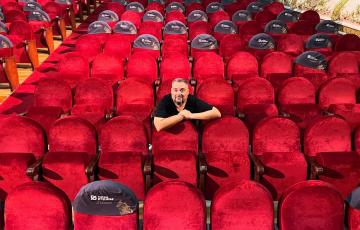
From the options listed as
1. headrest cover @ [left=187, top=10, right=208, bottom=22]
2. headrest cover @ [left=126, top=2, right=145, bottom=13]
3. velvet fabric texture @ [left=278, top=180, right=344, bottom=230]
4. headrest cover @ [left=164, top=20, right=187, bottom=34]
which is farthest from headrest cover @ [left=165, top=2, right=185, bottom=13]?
velvet fabric texture @ [left=278, top=180, right=344, bottom=230]

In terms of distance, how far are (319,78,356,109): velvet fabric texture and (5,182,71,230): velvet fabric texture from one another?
964 mm

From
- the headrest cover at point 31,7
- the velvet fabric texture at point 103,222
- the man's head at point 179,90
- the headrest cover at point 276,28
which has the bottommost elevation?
the headrest cover at point 31,7

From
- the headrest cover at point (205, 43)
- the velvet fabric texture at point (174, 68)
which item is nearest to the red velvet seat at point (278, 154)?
the velvet fabric texture at point (174, 68)

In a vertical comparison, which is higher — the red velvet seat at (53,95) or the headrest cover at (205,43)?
the headrest cover at (205,43)

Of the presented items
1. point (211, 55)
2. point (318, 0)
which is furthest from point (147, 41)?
point (318, 0)

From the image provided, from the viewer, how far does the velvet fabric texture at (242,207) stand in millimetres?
892

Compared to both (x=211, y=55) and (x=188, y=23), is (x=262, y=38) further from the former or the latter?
(x=188, y=23)

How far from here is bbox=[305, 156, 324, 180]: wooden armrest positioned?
1115 millimetres

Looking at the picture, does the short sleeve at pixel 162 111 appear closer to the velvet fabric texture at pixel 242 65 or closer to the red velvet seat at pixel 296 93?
the red velvet seat at pixel 296 93

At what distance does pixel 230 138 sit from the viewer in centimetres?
123

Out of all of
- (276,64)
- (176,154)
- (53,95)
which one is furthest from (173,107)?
(276,64)

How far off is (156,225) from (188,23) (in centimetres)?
186

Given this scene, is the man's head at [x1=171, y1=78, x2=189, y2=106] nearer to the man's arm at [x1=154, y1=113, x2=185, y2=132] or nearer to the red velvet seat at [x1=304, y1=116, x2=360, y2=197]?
the man's arm at [x1=154, y1=113, x2=185, y2=132]

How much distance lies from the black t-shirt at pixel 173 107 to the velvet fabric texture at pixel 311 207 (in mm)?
416
